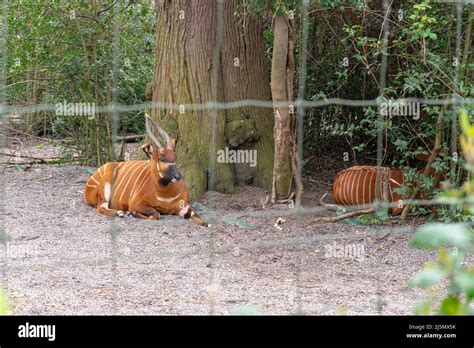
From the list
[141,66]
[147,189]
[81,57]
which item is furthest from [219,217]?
[141,66]

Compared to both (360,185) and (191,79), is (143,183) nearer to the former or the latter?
(191,79)

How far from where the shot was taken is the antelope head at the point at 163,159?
143 inches

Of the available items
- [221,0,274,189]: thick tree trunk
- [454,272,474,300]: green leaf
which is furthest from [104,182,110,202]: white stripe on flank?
[454,272,474,300]: green leaf

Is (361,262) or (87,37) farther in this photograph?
(87,37)

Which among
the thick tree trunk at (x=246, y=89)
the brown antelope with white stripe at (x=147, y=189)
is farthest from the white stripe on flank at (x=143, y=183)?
the thick tree trunk at (x=246, y=89)

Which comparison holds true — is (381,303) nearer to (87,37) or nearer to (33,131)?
(87,37)

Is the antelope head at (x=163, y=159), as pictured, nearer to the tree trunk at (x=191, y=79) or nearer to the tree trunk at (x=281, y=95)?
the tree trunk at (x=191, y=79)

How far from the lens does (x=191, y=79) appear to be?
404 cm

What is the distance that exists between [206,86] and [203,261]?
1.34 meters
